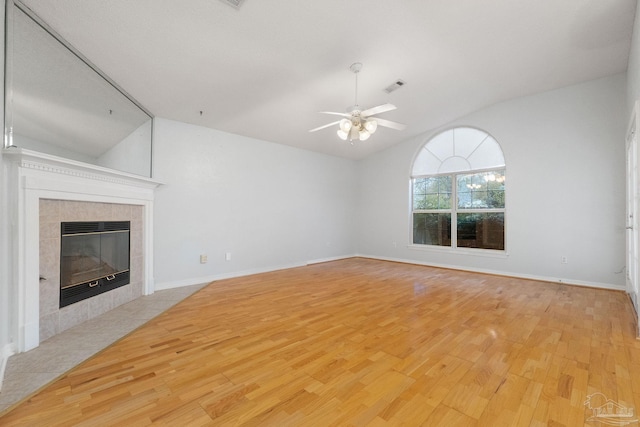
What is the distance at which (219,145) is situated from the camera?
4.74 meters

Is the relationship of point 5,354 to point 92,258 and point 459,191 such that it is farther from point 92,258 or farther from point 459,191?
point 459,191

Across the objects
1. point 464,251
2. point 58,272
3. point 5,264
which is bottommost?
point 464,251

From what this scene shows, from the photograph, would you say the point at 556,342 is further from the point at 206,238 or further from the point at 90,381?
the point at 206,238

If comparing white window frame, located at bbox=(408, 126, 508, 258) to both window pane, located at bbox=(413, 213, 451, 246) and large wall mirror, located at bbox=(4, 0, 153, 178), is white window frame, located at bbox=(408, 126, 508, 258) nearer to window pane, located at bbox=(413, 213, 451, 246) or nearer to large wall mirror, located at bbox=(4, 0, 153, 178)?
window pane, located at bbox=(413, 213, 451, 246)

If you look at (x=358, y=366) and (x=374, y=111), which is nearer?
(x=358, y=366)

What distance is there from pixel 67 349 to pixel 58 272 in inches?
29.6

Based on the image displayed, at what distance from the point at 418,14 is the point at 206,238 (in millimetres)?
4167

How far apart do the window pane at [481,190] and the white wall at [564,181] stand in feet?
0.67

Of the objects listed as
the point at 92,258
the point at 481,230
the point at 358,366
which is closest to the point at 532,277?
the point at 481,230

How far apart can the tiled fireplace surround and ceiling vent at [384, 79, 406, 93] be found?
3.98 meters

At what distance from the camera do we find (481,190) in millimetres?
5430

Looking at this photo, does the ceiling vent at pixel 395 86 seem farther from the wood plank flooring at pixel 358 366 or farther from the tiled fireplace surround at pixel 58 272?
the tiled fireplace surround at pixel 58 272

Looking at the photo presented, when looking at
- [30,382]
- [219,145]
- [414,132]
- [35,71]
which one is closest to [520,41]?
[414,132]

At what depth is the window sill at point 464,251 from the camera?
16.8 feet
